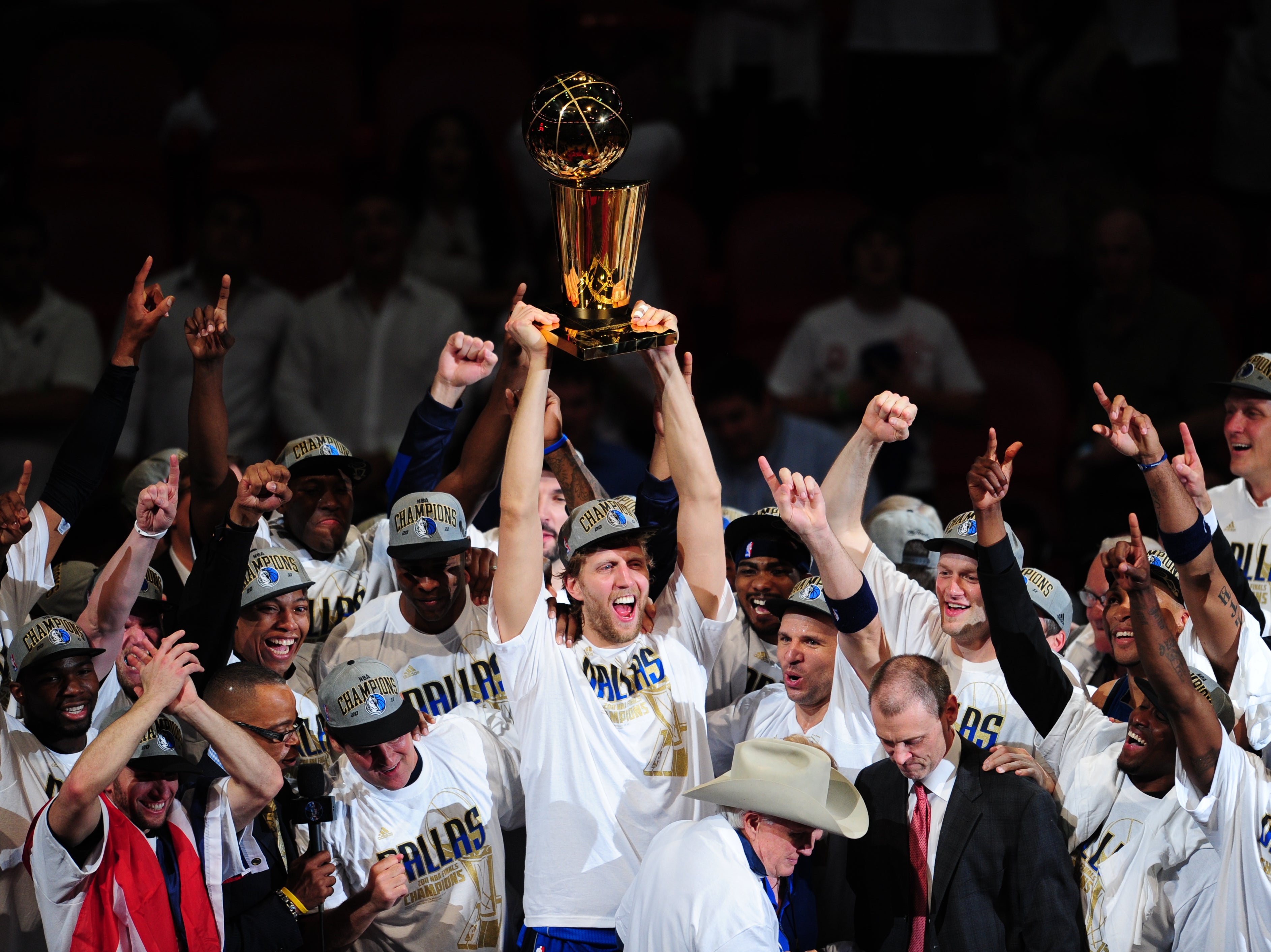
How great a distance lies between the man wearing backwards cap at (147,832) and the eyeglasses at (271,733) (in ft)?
0.47

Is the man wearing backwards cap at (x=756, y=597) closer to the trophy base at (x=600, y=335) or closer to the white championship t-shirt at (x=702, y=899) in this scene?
the white championship t-shirt at (x=702, y=899)

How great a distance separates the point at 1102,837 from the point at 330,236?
555 centimetres

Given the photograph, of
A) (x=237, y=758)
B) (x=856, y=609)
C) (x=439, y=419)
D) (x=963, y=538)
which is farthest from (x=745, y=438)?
(x=237, y=758)

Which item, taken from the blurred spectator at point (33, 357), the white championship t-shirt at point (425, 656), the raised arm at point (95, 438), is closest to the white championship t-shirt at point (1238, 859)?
the white championship t-shirt at point (425, 656)

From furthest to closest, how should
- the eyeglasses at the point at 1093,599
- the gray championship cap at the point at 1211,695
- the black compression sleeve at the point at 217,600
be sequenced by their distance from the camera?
the eyeglasses at the point at 1093,599, the black compression sleeve at the point at 217,600, the gray championship cap at the point at 1211,695

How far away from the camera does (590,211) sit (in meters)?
4.15

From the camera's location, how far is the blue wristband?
4707mm

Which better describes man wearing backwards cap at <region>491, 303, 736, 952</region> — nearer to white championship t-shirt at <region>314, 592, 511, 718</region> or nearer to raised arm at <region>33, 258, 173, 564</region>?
white championship t-shirt at <region>314, 592, 511, 718</region>

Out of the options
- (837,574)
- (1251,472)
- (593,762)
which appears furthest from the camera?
(1251,472)

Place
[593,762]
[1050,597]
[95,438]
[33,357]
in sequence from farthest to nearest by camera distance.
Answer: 1. [33,357]
2. [95,438]
3. [1050,597]
4. [593,762]

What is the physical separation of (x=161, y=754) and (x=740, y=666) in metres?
1.99

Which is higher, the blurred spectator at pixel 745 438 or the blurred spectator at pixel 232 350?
the blurred spectator at pixel 232 350

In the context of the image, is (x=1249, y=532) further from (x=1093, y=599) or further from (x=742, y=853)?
(x=742, y=853)

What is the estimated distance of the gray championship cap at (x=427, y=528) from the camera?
512cm
